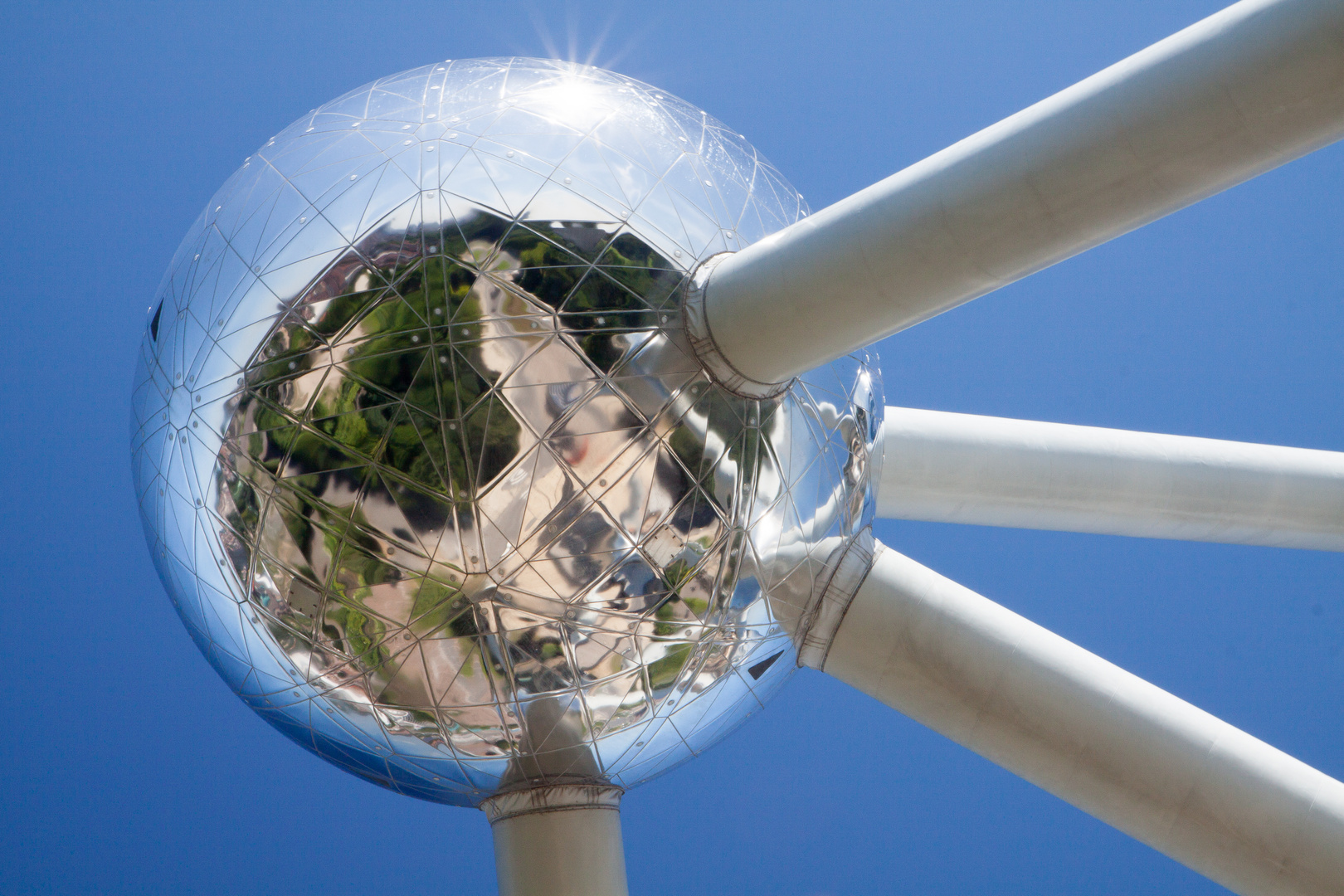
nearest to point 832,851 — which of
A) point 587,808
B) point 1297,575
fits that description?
point 1297,575

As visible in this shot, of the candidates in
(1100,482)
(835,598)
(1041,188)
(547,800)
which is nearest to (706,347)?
(1041,188)

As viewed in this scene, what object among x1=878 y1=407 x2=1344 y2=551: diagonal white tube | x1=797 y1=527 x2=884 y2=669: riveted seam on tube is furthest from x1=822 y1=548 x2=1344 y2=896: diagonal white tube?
x1=878 y1=407 x2=1344 y2=551: diagonal white tube

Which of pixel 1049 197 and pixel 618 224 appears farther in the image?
pixel 618 224

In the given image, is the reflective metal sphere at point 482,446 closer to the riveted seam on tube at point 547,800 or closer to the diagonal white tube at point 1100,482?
the riveted seam on tube at point 547,800

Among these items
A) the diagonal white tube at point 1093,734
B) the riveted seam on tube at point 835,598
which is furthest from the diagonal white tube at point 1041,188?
the diagonal white tube at point 1093,734

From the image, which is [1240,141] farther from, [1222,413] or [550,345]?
[1222,413]

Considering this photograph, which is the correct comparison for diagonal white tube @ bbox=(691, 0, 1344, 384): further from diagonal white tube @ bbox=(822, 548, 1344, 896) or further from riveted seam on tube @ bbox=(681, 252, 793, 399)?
diagonal white tube @ bbox=(822, 548, 1344, 896)

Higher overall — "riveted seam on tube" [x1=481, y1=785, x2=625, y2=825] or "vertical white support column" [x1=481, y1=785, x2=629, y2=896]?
"riveted seam on tube" [x1=481, y1=785, x2=625, y2=825]
